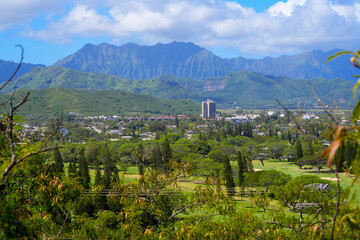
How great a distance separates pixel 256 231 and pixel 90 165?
194 ft

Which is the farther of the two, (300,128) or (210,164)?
(210,164)

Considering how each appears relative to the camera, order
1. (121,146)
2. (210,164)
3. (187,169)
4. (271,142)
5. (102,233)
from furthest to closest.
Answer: (271,142) → (121,146) → (210,164) → (102,233) → (187,169)

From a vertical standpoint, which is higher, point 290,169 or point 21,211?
point 21,211

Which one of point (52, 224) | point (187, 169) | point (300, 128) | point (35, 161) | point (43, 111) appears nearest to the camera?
point (300, 128)

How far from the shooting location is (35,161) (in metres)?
6.31

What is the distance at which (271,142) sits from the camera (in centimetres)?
8588

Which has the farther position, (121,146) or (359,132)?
(121,146)

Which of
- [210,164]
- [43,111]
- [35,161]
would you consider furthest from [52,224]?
[43,111]

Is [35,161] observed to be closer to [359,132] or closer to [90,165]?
[359,132]

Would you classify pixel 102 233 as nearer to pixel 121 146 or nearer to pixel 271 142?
pixel 121 146

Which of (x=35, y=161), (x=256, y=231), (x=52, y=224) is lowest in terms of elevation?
(x=256, y=231)

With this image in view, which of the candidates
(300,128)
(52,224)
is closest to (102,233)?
(52,224)

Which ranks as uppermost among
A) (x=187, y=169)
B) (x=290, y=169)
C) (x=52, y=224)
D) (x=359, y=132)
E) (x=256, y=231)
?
(x=359, y=132)

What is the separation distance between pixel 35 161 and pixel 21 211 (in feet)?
3.22
